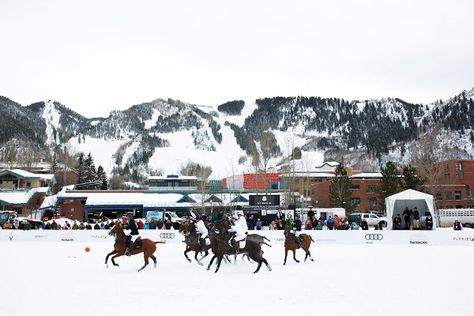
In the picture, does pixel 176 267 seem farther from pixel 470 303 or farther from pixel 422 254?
pixel 422 254

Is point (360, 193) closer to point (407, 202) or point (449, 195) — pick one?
point (449, 195)

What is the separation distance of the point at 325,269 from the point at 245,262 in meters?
3.24

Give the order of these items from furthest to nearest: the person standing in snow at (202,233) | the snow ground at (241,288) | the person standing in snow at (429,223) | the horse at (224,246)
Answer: the person standing in snow at (429,223) → the person standing in snow at (202,233) → the horse at (224,246) → the snow ground at (241,288)

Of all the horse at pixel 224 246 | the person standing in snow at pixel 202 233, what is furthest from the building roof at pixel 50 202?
the horse at pixel 224 246

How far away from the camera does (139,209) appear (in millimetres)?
57750

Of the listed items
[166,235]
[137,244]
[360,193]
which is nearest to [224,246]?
[137,244]

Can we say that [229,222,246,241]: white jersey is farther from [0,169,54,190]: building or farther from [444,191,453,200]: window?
[0,169,54,190]: building

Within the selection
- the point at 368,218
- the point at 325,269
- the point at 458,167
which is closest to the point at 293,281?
the point at 325,269

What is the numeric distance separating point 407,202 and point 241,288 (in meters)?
25.2

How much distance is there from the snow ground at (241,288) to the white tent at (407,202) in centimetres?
1300

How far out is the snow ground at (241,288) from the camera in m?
8.30

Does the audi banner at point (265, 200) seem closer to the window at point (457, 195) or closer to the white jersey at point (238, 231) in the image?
the white jersey at point (238, 231)

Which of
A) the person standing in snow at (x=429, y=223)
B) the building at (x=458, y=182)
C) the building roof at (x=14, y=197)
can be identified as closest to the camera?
the person standing in snow at (x=429, y=223)

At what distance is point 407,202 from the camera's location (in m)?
32.4
